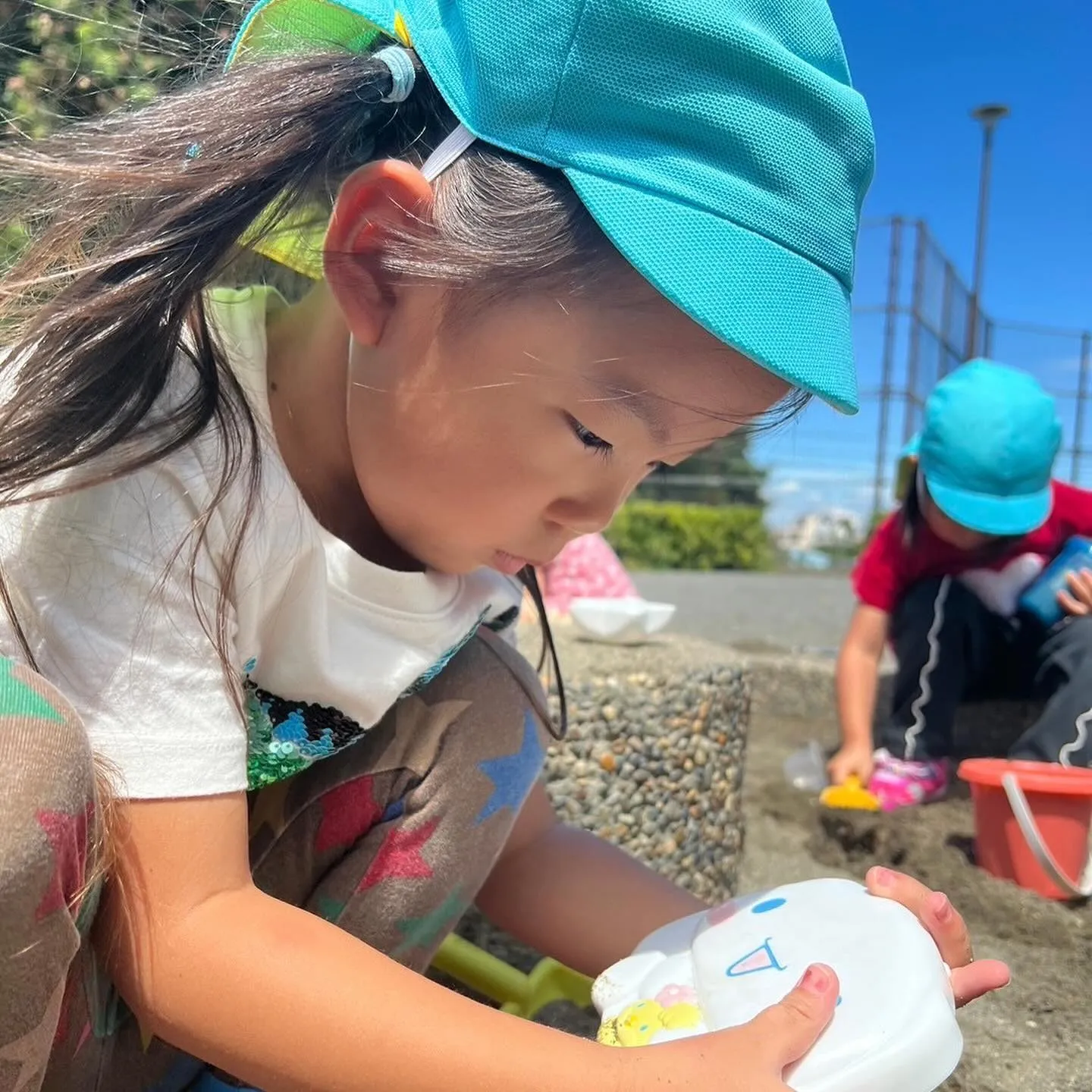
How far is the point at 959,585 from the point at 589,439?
1936 mm

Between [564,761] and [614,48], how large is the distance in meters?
1.06

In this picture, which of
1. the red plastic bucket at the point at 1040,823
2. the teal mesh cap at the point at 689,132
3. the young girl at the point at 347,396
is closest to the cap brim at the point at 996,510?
the red plastic bucket at the point at 1040,823

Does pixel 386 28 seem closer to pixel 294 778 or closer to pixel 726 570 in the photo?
pixel 294 778

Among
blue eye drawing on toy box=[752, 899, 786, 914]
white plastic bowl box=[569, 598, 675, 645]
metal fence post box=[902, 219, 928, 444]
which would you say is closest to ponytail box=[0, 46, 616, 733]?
blue eye drawing on toy box=[752, 899, 786, 914]

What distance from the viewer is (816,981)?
83 cm

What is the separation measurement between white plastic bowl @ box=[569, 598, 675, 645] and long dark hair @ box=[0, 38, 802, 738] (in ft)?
3.69

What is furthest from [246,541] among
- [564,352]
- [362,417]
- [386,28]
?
[386,28]

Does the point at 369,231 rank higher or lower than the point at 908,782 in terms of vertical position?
higher

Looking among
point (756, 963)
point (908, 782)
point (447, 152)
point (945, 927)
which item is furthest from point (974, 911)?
point (447, 152)

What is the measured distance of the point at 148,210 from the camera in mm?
795

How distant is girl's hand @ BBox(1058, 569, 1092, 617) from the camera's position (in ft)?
7.43

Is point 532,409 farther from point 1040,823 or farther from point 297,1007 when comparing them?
point 1040,823

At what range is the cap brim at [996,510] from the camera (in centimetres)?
232

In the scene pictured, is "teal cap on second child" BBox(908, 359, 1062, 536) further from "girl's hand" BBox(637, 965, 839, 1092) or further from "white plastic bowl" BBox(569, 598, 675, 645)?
"girl's hand" BBox(637, 965, 839, 1092)
